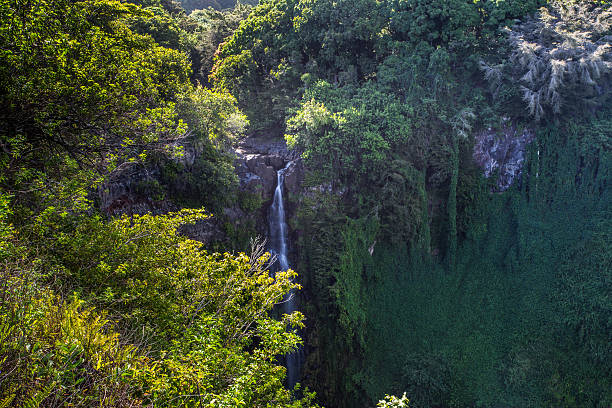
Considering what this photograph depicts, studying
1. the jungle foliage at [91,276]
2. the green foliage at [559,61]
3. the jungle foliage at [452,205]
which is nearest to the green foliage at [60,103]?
the jungle foliage at [91,276]

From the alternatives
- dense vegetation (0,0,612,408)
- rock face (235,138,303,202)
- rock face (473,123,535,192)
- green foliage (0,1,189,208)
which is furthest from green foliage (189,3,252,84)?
green foliage (0,1,189,208)

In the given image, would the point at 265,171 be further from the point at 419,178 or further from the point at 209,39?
the point at 209,39

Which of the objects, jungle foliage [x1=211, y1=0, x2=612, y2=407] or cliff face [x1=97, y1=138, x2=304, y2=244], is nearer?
cliff face [x1=97, y1=138, x2=304, y2=244]

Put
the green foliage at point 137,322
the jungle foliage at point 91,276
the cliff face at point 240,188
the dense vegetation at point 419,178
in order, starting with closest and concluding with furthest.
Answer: the green foliage at point 137,322, the jungle foliage at point 91,276, the cliff face at point 240,188, the dense vegetation at point 419,178

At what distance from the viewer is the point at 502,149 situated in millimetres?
17188

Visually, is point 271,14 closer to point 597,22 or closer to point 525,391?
point 597,22

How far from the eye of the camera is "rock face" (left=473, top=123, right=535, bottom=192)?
1703 cm

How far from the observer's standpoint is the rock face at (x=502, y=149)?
1703cm

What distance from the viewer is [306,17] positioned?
722 inches

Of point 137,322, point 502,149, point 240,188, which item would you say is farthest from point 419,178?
point 137,322

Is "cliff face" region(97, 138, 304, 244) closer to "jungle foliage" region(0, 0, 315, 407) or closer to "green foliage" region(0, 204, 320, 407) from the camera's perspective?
"jungle foliage" region(0, 0, 315, 407)

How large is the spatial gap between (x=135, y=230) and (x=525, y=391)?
49.8 feet

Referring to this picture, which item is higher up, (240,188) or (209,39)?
(209,39)

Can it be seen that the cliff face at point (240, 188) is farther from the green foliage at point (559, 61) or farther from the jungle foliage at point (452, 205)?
the green foliage at point (559, 61)
